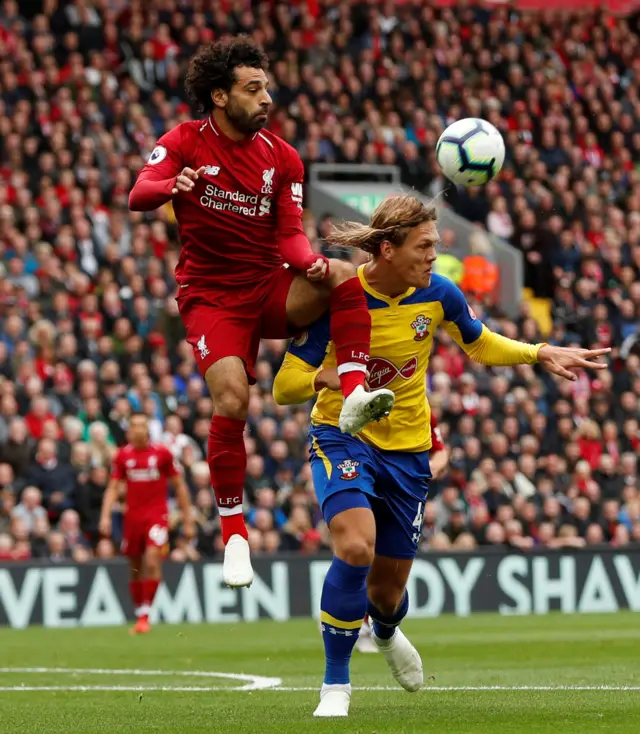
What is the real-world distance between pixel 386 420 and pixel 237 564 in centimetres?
113

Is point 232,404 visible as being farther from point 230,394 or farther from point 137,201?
point 137,201

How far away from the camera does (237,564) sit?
9.20 meters

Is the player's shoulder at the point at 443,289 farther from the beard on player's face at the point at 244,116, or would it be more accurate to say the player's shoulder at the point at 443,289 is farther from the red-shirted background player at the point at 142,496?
the red-shirted background player at the point at 142,496

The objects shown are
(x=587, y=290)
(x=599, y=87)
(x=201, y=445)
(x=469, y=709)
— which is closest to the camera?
(x=469, y=709)

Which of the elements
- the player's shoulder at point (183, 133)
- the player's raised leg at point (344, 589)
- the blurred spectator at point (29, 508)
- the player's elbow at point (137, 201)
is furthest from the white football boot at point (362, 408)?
the blurred spectator at point (29, 508)

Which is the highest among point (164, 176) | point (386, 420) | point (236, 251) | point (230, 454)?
point (164, 176)

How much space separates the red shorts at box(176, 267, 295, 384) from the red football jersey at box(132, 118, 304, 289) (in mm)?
78

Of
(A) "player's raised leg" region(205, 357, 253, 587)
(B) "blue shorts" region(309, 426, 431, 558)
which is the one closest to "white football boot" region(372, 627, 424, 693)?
(B) "blue shorts" region(309, 426, 431, 558)

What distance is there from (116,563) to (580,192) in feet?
40.7

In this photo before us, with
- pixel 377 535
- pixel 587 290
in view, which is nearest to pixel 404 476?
pixel 377 535

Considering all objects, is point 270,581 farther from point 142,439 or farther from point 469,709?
point 469,709

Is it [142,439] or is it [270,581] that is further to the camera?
[270,581]

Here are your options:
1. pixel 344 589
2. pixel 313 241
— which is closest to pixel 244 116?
pixel 344 589

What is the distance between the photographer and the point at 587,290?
86.8 ft
